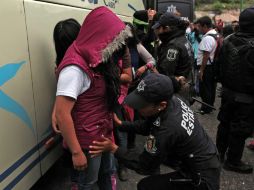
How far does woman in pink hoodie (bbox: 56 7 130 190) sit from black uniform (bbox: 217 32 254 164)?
6.32ft

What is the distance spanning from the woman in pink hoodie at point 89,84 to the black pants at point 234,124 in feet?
6.82

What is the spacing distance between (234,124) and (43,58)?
2342mm

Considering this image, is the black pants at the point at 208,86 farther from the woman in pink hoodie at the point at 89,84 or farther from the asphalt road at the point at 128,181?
the woman in pink hoodie at the point at 89,84

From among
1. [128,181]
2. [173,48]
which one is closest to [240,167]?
[128,181]

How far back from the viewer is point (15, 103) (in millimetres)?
2492

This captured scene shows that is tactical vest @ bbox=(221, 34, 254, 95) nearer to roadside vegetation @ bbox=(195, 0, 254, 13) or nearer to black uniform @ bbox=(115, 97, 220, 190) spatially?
black uniform @ bbox=(115, 97, 220, 190)

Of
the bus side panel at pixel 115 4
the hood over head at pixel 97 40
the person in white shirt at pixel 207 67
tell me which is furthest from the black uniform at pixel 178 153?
the person in white shirt at pixel 207 67

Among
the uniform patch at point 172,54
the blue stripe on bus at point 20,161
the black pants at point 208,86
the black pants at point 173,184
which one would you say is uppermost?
the uniform patch at point 172,54

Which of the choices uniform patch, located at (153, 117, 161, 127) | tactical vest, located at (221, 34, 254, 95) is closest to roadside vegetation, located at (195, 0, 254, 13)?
tactical vest, located at (221, 34, 254, 95)

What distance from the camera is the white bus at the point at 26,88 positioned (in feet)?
7.76

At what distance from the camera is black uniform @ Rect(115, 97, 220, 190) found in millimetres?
2223

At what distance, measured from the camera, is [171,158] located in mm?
2506

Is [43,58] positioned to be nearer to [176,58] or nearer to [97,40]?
[97,40]

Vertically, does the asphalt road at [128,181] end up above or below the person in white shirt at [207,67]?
below
